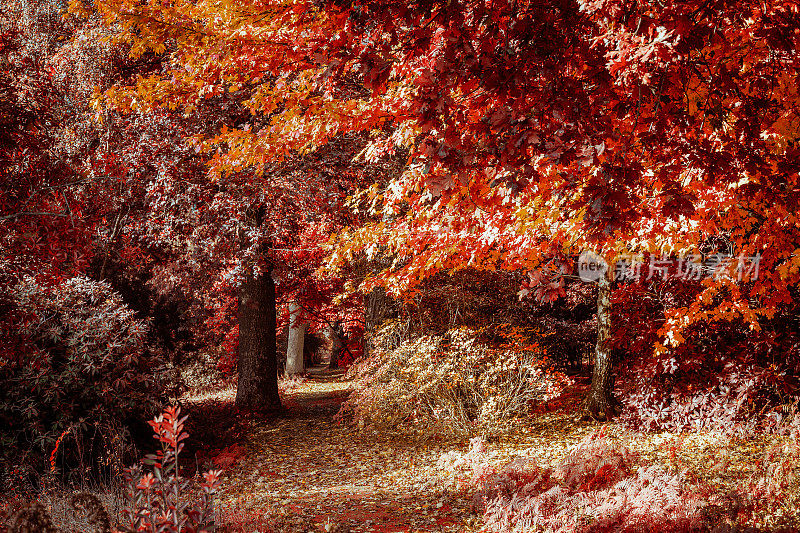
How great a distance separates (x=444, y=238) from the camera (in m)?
7.20

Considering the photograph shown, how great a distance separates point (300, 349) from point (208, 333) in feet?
14.6

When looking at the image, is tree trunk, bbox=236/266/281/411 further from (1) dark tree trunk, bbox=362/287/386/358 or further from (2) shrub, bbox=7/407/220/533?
(2) shrub, bbox=7/407/220/533

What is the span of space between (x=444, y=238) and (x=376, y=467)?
3.21 metres

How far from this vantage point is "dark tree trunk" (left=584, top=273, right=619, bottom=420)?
8.98 m

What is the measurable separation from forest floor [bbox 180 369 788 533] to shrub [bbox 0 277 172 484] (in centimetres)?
159

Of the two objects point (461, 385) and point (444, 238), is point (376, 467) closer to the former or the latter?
point (461, 385)

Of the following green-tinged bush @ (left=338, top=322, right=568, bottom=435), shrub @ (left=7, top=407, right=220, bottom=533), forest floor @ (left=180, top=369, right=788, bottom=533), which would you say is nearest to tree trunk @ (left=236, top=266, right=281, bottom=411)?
forest floor @ (left=180, top=369, right=788, bottom=533)

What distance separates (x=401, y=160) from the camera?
10297 mm

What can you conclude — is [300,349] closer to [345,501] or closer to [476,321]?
[476,321]

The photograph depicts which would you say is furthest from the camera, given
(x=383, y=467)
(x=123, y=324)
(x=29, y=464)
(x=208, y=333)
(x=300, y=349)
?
(x=300, y=349)

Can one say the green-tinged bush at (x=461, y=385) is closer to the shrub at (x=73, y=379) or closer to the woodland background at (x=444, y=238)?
the woodland background at (x=444, y=238)

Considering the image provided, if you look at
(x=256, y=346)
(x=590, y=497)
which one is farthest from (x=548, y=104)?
(x=256, y=346)

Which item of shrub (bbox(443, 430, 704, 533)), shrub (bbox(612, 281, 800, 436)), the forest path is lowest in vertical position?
the forest path

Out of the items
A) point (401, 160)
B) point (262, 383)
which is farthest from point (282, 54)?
point (262, 383)
